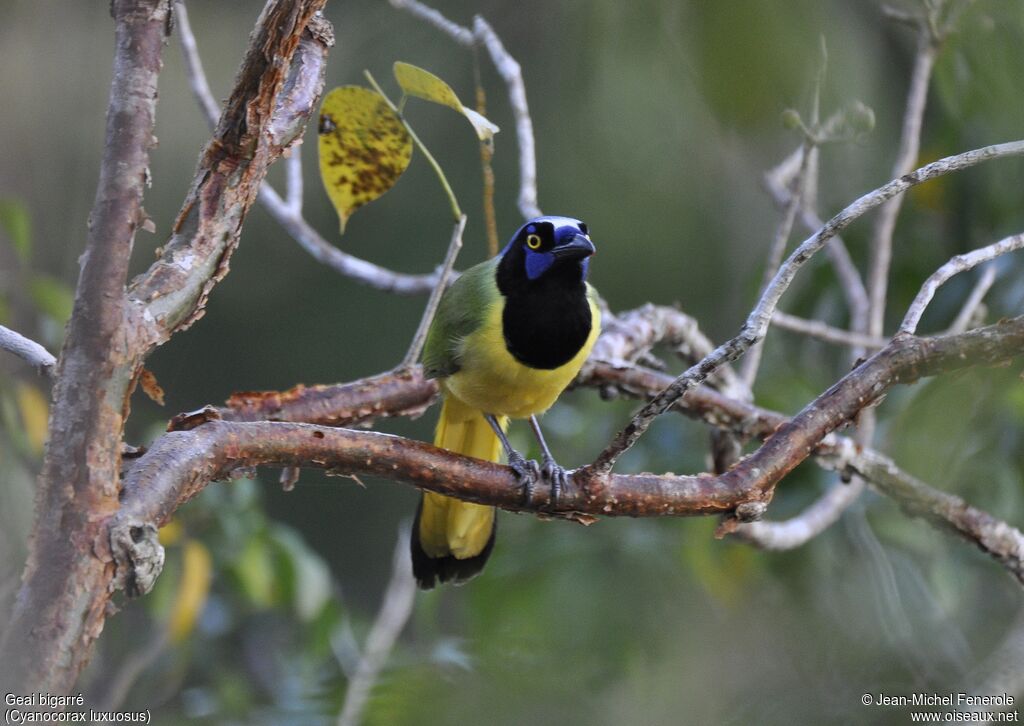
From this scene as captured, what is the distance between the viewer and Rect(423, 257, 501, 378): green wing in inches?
103

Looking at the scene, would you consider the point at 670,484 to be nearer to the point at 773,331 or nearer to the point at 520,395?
the point at 520,395

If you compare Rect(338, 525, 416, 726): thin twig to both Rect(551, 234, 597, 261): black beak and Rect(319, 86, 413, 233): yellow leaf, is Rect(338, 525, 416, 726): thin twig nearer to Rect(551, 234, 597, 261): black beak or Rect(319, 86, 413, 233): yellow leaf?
Rect(551, 234, 597, 261): black beak

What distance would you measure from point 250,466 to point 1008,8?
124 cm

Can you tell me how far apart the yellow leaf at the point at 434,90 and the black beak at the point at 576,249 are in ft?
1.96

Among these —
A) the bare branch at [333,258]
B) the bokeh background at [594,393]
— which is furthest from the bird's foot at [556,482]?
the bare branch at [333,258]

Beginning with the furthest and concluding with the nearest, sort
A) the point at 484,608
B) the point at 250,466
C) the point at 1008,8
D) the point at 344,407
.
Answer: the point at 484,608 → the point at 344,407 → the point at 250,466 → the point at 1008,8

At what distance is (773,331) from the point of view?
13.6ft

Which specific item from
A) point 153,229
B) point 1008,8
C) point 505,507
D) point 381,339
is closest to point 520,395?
point 505,507

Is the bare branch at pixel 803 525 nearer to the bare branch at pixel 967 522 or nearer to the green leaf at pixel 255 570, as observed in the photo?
the bare branch at pixel 967 522

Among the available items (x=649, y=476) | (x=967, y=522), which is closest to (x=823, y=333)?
(x=967, y=522)

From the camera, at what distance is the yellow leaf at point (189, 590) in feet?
11.1

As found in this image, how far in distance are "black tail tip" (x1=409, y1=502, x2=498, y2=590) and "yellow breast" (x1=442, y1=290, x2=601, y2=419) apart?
11.3 inches

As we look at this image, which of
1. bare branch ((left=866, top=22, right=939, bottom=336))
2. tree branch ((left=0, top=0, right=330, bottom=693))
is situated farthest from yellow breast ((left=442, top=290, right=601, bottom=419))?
tree branch ((left=0, top=0, right=330, bottom=693))

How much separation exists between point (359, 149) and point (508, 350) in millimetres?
611
